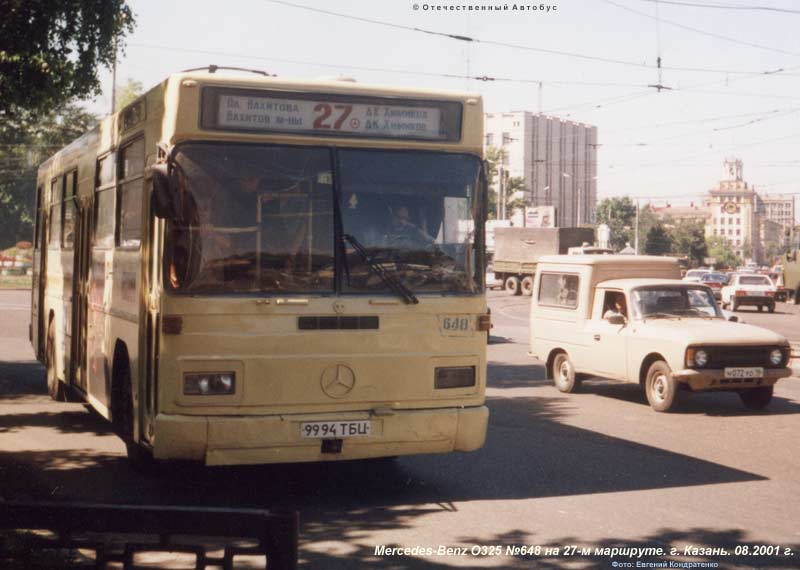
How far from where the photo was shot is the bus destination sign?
7.89 metres

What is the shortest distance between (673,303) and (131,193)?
8.37m

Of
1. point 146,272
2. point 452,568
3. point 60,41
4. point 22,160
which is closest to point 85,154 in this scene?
point 60,41

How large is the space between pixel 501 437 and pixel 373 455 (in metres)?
3.77

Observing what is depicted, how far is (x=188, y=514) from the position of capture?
381 centimetres

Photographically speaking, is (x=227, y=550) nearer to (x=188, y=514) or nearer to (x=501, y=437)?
(x=188, y=514)

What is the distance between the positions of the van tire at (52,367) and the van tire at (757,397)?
8714 millimetres

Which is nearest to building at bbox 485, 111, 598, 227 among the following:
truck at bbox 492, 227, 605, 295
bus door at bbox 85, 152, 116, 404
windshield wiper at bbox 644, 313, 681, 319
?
truck at bbox 492, 227, 605, 295

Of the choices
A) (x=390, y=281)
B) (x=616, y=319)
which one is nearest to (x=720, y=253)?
(x=616, y=319)

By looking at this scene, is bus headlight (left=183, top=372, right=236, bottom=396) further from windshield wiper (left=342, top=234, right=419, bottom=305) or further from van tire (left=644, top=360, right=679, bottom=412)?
van tire (left=644, top=360, right=679, bottom=412)

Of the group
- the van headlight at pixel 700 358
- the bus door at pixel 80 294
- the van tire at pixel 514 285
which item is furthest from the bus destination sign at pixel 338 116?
the van tire at pixel 514 285

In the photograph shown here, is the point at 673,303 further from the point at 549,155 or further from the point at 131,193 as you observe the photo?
the point at 549,155

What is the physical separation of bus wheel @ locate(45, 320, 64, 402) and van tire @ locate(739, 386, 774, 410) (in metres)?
8.71

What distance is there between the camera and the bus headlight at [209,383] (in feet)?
25.2

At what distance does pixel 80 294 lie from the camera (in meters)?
11.7
